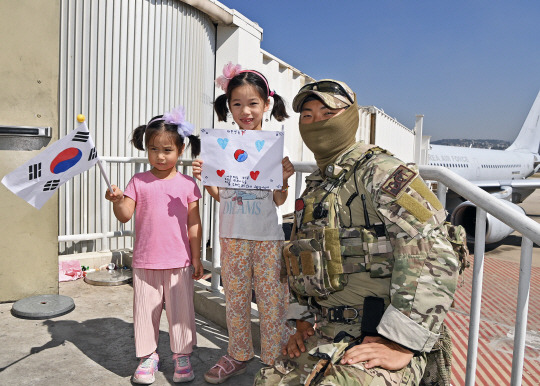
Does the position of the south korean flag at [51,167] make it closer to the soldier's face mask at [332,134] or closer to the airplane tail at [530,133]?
the soldier's face mask at [332,134]

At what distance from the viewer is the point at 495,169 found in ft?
71.5

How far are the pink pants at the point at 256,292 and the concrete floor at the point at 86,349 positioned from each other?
0.26m

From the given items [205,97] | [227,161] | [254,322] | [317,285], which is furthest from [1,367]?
[205,97]

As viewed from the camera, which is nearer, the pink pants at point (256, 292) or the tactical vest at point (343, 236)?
the tactical vest at point (343, 236)

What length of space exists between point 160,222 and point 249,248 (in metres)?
0.58

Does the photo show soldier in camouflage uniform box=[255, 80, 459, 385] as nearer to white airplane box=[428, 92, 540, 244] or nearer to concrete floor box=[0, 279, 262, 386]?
concrete floor box=[0, 279, 262, 386]

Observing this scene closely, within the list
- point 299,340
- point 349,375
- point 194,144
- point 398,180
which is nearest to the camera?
point 349,375

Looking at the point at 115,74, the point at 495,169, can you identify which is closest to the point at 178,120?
the point at 115,74

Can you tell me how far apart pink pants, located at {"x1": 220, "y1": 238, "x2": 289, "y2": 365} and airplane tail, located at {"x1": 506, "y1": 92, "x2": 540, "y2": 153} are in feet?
96.1

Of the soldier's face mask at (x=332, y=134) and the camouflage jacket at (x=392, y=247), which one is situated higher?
the soldier's face mask at (x=332, y=134)

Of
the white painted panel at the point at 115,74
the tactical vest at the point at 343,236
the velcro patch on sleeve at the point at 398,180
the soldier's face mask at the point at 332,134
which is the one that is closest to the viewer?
the velcro patch on sleeve at the point at 398,180

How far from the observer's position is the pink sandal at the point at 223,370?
8.43 feet

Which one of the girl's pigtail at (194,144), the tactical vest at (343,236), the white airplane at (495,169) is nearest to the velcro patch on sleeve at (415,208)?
the tactical vest at (343,236)

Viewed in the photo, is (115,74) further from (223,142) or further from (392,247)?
(392,247)
